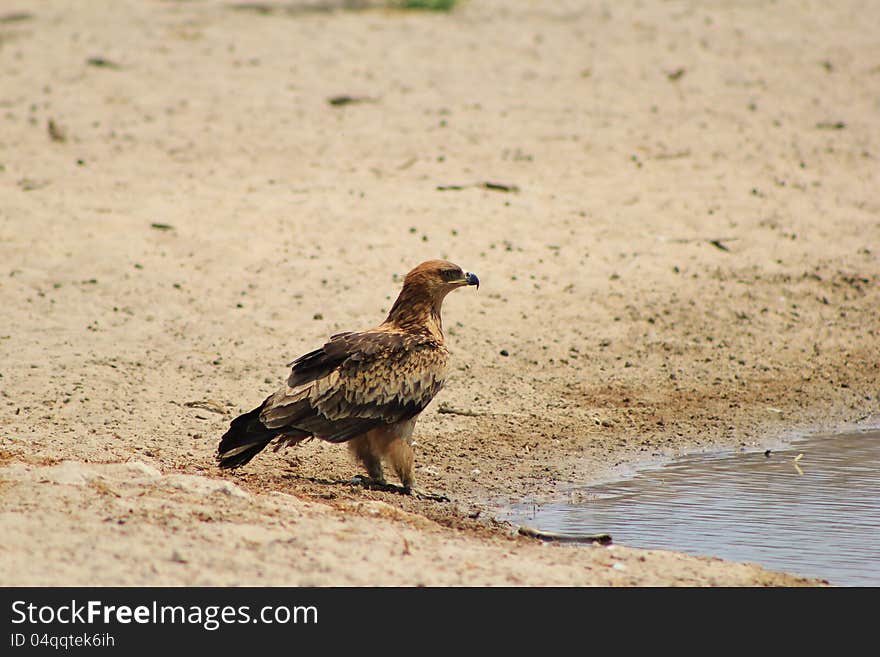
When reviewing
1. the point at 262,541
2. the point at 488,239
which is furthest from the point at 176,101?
the point at 262,541

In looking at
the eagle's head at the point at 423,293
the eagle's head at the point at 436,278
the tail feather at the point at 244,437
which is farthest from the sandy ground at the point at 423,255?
the eagle's head at the point at 436,278

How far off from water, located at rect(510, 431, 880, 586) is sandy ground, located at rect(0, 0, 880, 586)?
32 centimetres

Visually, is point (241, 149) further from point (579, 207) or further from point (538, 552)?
point (538, 552)

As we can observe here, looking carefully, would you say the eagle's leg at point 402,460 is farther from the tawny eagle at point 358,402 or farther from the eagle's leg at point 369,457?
the eagle's leg at point 369,457

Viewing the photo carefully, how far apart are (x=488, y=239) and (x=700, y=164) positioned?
9.25 ft

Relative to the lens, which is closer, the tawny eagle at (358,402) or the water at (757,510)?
the water at (757,510)

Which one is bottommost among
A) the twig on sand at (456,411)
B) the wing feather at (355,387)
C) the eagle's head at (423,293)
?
the twig on sand at (456,411)

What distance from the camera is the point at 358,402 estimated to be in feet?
24.8

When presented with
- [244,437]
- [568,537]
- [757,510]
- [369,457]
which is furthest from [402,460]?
[757,510]

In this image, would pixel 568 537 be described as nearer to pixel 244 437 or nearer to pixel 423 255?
pixel 244 437

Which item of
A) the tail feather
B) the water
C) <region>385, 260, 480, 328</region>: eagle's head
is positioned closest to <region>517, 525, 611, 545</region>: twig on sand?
the water

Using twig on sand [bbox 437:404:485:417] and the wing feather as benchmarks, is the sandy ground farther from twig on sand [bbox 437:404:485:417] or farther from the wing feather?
the wing feather

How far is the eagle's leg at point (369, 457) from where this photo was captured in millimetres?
7750

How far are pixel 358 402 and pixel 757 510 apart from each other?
2.37m
